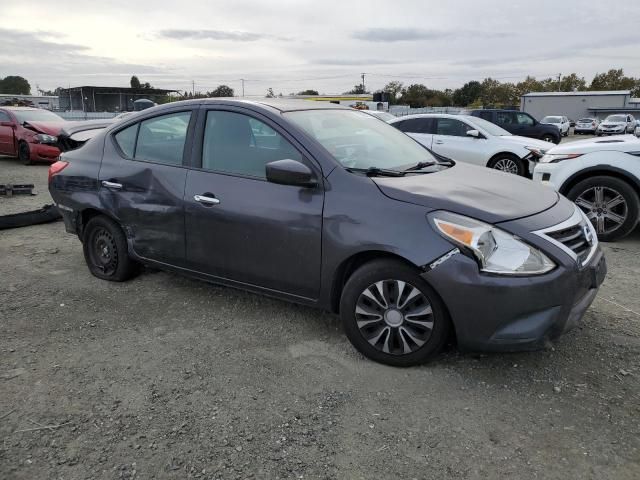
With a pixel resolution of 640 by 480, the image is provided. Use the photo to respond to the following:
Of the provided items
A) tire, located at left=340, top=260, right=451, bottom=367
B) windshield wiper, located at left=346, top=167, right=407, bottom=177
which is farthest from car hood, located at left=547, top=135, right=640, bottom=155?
tire, located at left=340, top=260, right=451, bottom=367

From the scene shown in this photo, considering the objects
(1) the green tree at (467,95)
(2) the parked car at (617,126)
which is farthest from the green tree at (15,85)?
(2) the parked car at (617,126)

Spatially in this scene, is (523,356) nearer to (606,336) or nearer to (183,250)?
(606,336)

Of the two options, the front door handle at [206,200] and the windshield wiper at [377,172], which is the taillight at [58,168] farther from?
the windshield wiper at [377,172]

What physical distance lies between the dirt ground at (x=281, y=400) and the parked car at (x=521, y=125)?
1702 centimetres

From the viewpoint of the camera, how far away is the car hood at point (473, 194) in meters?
2.97

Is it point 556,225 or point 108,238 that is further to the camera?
point 108,238

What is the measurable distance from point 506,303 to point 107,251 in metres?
3.42

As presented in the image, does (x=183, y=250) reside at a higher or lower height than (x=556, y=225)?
lower

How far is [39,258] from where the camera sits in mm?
5465

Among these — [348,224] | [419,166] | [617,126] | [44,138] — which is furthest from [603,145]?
[617,126]

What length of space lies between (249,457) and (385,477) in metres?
0.64

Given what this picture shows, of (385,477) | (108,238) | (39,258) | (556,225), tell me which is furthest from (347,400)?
(39,258)

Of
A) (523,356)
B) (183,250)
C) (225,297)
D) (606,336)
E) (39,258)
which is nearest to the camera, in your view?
(523,356)

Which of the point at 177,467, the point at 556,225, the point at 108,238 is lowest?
the point at 177,467
